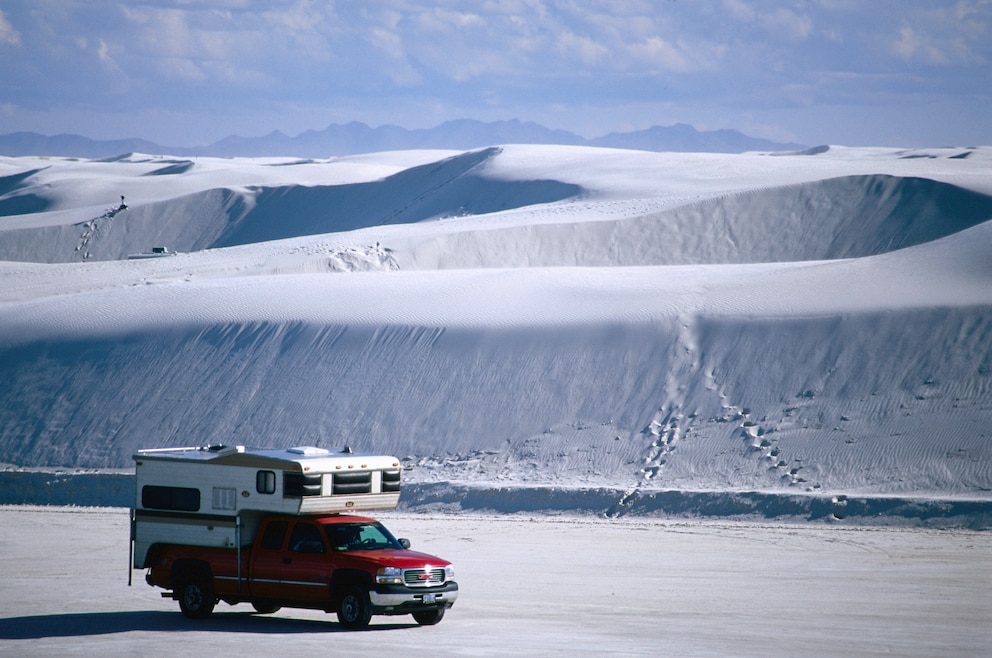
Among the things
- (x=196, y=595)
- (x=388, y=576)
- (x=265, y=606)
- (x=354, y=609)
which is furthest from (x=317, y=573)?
(x=196, y=595)

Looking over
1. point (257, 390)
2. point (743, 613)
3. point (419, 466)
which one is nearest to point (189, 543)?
point (743, 613)

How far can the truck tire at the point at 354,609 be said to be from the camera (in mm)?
14172

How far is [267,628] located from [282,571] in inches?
26.2

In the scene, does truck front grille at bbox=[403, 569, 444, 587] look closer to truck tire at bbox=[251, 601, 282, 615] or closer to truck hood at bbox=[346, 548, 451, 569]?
truck hood at bbox=[346, 548, 451, 569]

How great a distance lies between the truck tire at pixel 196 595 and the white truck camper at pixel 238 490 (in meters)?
0.39

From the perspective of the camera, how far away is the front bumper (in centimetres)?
1401

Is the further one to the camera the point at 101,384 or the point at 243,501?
the point at 101,384

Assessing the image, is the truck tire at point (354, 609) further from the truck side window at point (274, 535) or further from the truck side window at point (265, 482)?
the truck side window at point (265, 482)

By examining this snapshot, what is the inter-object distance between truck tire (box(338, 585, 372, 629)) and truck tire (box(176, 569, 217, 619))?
174cm

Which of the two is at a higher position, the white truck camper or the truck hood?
the white truck camper

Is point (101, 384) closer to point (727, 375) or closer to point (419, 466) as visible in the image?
point (419, 466)

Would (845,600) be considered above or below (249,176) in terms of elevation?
below

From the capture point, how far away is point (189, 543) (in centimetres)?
1512

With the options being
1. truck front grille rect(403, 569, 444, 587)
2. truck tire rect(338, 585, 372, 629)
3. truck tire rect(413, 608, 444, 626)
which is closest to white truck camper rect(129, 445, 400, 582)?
truck tire rect(338, 585, 372, 629)
